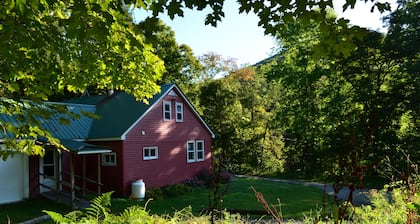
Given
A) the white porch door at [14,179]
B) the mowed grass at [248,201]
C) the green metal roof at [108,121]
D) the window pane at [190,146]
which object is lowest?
the mowed grass at [248,201]

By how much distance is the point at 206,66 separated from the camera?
3888 cm

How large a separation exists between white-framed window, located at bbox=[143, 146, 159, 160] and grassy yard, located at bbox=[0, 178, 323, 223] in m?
2.72

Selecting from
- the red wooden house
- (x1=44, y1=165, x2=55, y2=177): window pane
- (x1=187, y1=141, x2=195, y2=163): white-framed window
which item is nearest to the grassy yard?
the red wooden house

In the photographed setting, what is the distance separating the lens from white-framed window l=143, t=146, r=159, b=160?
1951 cm

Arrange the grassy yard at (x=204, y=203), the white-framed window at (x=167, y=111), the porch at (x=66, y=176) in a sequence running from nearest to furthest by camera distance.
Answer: the grassy yard at (x=204, y=203)
the porch at (x=66, y=176)
the white-framed window at (x=167, y=111)

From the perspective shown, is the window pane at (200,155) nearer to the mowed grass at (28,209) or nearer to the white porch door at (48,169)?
the white porch door at (48,169)

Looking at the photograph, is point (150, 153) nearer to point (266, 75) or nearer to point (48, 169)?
point (48, 169)

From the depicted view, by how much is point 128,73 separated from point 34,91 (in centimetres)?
145

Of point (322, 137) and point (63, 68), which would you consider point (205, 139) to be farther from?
point (63, 68)

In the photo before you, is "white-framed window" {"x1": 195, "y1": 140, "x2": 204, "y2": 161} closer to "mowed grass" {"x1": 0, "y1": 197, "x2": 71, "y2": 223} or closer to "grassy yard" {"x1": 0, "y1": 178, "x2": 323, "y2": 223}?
"grassy yard" {"x1": 0, "y1": 178, "x2": 323, "y2": 223}

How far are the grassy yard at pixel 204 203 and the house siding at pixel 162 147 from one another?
181 centimetres

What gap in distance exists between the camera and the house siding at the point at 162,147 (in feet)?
61.2

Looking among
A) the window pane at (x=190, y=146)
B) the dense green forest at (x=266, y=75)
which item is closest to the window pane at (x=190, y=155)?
the window pane at (x=190, y=146)

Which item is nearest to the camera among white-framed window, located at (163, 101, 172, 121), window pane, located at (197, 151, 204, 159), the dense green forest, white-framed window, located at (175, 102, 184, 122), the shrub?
the dense green forest
